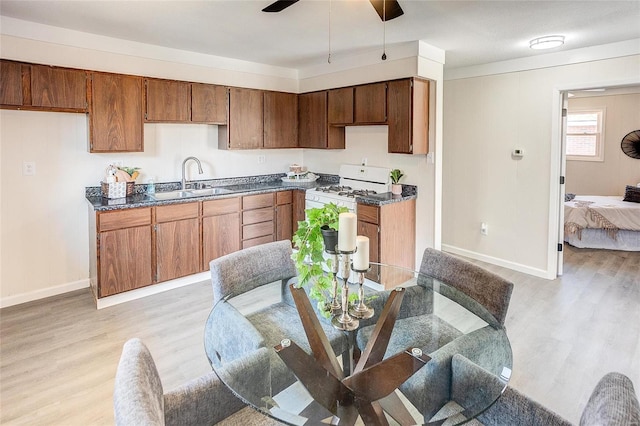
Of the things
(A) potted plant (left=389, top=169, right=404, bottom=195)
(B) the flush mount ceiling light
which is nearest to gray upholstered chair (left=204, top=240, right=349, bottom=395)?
(A) potted plant (left=389, top=169, right=404, bottom=195)

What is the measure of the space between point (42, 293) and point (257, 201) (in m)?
2.28

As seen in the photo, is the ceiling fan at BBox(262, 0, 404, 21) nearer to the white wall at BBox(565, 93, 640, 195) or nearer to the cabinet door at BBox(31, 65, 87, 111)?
the cabinet door at BBox(31, 65, 87, 111)

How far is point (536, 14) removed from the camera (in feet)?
9.81

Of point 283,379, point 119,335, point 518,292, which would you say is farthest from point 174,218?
point 518,292

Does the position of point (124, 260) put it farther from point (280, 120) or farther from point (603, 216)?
point (603, 216)

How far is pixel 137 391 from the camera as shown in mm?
1033

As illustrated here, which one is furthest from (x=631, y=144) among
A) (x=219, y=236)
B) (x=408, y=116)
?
(x=219, y=236)

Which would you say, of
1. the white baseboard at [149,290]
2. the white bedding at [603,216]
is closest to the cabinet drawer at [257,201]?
the white baseboard at [149,290]

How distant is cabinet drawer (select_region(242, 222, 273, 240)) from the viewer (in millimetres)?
4484

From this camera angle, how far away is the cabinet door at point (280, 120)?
194 inches

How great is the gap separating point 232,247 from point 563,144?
3824 mm

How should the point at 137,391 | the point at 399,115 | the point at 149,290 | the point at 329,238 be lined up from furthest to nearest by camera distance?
the point at 399,115 < the point at 149,290 < the point at 329,238 < the point at 137,391

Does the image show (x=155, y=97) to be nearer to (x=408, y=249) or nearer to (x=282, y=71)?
(x=282, y=71)

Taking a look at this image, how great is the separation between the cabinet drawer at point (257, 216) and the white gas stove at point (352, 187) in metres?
0.46
